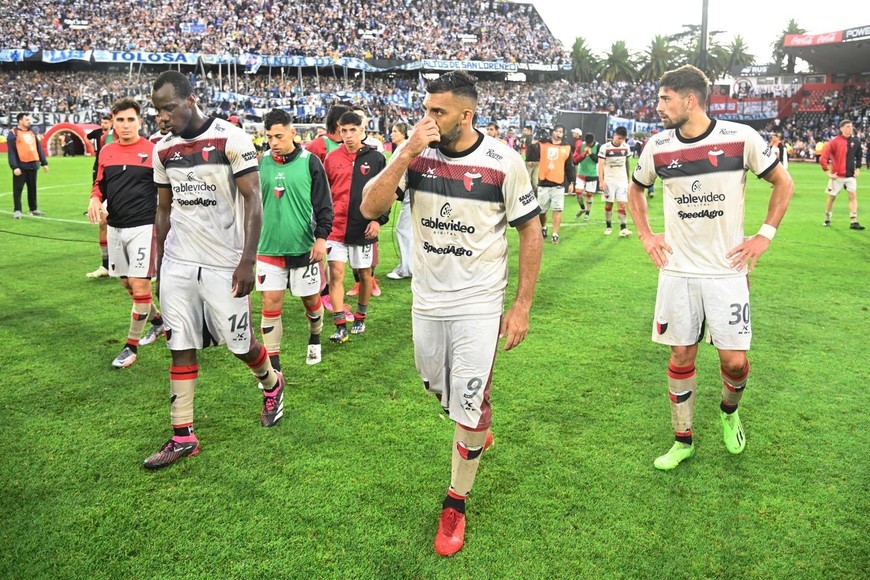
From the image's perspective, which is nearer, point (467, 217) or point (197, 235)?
point (467, 217)

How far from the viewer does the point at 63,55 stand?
1901 inches

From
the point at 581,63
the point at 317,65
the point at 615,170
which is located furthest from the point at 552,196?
the point at 581,63

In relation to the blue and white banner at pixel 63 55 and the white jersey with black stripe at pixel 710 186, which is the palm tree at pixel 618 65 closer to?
the blue and white banner at pixel 63 55

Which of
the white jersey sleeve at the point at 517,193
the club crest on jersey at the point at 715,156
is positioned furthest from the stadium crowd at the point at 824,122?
the white jersey sleeve at the point at 517,193

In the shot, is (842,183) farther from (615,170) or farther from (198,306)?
(198,306)

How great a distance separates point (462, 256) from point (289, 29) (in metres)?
57.5

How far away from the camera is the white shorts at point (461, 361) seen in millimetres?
3459

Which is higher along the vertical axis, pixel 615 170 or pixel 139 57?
pixel 139 57

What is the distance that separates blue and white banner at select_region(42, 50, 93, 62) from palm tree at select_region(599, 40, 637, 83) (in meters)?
66.1

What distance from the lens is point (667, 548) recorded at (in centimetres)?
352

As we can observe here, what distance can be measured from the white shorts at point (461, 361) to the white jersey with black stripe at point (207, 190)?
1.56 m

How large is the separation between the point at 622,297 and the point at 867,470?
15.9 ft

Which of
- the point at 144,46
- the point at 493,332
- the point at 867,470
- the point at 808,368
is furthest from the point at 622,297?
the point at 144,46

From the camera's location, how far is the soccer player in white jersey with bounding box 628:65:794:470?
4.11 m
